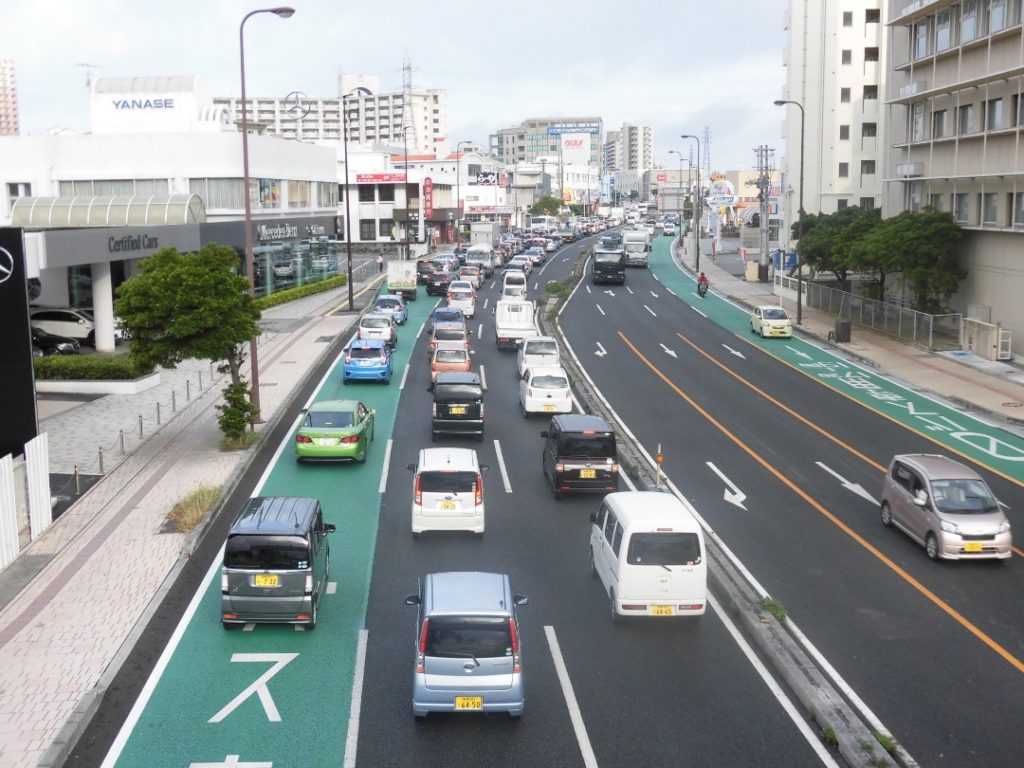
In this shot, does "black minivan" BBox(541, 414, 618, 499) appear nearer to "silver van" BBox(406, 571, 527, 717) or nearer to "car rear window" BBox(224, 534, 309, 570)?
"car rear window" BBox(224, 534, 309, 570)

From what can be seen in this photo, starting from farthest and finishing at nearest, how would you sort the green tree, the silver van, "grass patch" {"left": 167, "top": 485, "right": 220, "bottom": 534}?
the green tree < "grass patch" {"left": 167, "top": 485, "right": 220, "bottom": 534} < the silver van

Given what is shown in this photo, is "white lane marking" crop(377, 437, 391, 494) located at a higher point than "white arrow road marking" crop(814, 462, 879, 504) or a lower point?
higher

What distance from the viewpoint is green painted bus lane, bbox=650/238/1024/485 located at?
29.0m

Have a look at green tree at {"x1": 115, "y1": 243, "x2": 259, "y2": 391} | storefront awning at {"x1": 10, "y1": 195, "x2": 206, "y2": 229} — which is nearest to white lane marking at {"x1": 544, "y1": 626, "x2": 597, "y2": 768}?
green tree at {"x1": 115, "y1": 243, "x2": 259, "y2": 391}

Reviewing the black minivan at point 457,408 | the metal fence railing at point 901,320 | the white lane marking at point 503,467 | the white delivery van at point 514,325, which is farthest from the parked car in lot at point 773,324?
the black minivan at point 457,408

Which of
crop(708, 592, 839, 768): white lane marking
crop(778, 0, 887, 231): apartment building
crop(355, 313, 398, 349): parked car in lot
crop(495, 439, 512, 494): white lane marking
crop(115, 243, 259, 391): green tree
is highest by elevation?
crop(778, 0, 887, 231): apartment building

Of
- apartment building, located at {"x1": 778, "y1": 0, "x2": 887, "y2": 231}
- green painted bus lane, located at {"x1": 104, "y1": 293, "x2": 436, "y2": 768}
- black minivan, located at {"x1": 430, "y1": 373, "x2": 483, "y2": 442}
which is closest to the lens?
green painted bus lane, located at {"x1": 104, "y1": 293, "x2": 436, "y2": 768}

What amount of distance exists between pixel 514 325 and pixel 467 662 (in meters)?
32.5

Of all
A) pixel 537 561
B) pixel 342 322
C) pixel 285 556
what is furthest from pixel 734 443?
pixel 342 322

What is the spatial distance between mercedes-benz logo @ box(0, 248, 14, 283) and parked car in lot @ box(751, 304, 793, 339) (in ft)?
118

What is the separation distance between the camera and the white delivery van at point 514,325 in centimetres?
4538

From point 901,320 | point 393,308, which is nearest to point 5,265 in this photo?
point 393,308

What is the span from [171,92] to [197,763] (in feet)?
189

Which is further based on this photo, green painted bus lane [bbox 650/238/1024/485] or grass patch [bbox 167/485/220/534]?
green painted bus lane [bbox 650/238/1024/485]
